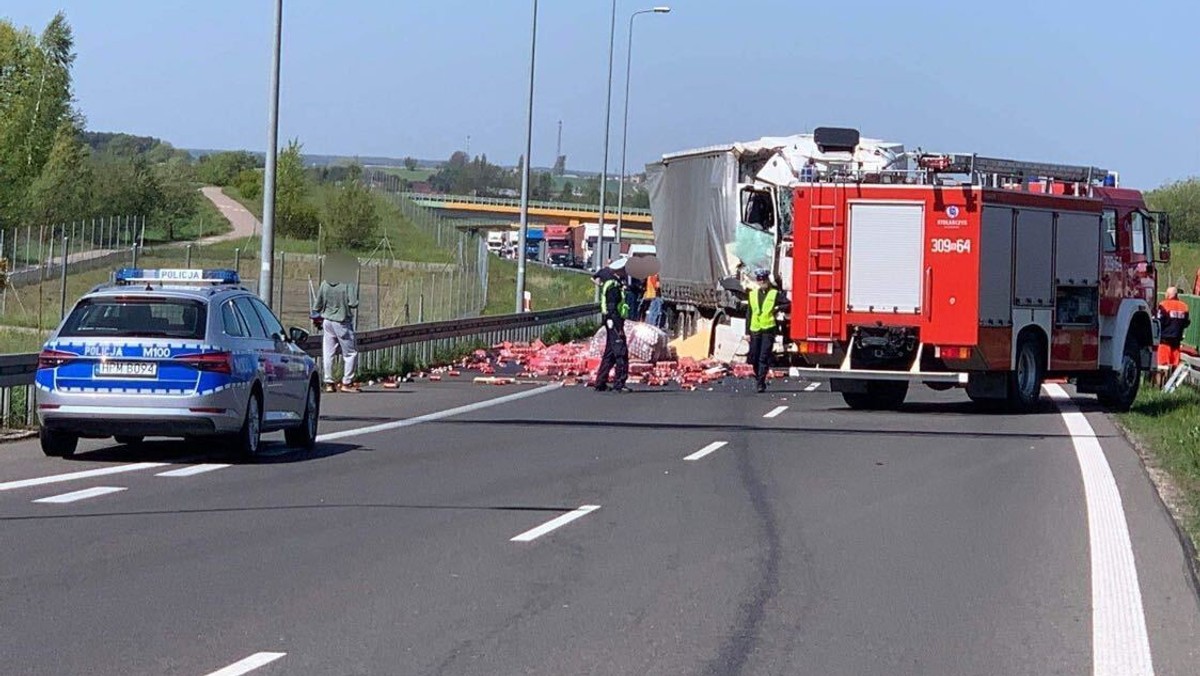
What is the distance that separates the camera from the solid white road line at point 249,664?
7.14m

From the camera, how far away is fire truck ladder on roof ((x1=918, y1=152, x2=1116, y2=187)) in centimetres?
2309

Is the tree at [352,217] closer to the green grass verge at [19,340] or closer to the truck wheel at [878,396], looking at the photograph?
the green grass verge at [19,340]

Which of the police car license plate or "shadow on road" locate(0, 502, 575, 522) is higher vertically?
the police car license plate

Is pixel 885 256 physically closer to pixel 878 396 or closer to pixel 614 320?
pixel 878 396

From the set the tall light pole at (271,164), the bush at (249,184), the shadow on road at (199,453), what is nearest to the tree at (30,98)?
the bush at (249,184)

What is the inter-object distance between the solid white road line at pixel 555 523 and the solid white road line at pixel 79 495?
3472 millimetres

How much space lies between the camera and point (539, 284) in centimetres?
7594

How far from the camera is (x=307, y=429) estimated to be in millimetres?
17453

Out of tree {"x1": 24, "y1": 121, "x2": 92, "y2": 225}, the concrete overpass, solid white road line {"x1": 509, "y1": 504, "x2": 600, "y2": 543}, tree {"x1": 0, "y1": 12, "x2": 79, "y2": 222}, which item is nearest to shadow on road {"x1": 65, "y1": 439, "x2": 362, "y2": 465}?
solid white road line {"x1": 509, "y1": 504, "x2": 600, "y2": 543}

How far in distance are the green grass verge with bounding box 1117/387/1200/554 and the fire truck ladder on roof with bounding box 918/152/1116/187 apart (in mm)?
3399

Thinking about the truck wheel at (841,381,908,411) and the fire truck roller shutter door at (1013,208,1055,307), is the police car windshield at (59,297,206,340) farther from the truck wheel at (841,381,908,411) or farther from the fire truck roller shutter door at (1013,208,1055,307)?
the fire truck roller shutter door at (1013,208,1055,307)

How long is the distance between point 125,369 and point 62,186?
67858 millimetres

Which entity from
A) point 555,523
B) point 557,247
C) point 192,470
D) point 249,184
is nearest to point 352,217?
point 557,247

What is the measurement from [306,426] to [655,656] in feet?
33.5
